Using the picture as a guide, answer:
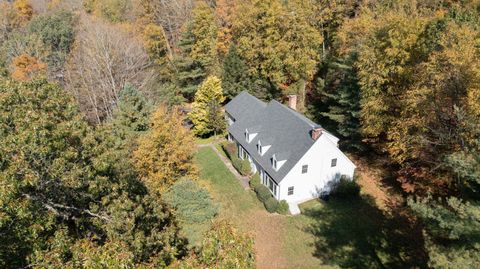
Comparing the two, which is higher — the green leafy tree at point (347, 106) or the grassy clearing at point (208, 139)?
the green leafy tree at point (347, 106)

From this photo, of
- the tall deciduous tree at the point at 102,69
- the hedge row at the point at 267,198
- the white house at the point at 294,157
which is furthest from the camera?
the tall deciduous tree at the point at 102,69

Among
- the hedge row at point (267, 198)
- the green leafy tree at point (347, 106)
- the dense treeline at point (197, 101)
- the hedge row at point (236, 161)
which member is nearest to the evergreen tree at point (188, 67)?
the dense treeline at point (197, 101)

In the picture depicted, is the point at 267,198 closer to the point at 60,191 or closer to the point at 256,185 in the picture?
the point at 256,185

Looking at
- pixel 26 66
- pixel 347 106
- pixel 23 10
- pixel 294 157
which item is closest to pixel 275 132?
pixel 294 157

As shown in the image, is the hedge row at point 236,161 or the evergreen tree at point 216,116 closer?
the hedge row at point 236,161

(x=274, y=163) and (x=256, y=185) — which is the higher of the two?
(x=274, y=163)

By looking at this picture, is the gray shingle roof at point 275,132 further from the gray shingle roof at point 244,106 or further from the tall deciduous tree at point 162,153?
the tall deciduous tree at point 162,153

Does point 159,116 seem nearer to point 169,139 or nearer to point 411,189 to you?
point 169,139
